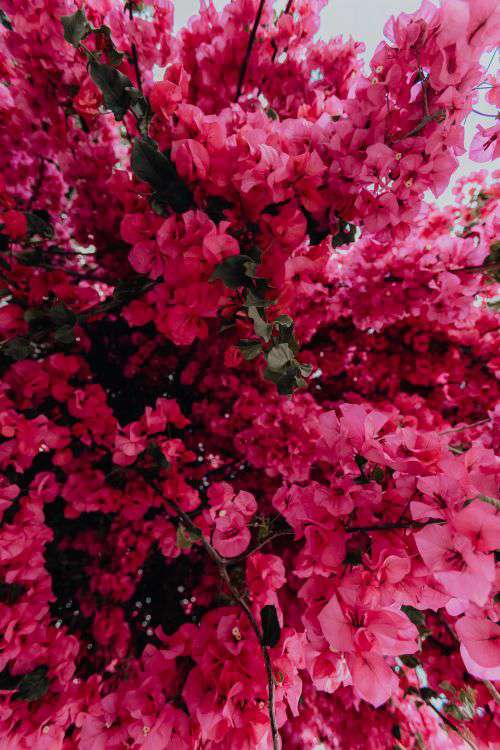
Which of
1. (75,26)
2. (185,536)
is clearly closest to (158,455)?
(185,536)

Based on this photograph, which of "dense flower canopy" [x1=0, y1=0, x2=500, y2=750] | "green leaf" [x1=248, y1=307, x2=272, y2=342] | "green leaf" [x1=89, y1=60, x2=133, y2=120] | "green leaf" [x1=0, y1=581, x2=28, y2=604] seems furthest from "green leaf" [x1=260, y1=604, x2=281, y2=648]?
"green leaf" [x1=89, y1=60, x2=133, y2=120]

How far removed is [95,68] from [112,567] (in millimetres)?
1662

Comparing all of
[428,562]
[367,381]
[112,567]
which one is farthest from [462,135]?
Answer: [112,567]

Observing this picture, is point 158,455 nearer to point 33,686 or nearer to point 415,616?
point 33,686

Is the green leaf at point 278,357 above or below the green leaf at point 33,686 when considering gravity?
above

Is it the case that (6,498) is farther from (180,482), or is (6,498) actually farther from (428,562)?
(428,562)

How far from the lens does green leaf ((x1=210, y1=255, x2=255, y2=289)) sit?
59cm

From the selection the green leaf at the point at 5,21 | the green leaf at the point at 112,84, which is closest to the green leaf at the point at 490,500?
the green leaf at the point at 112,84

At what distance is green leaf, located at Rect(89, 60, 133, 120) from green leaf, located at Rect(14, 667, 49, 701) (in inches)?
50.5

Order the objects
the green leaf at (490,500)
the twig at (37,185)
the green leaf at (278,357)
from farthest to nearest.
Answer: the twig at (37,185) < the green leaf at (278,357) < the green leaf at (490,500)

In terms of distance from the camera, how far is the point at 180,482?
1193mm

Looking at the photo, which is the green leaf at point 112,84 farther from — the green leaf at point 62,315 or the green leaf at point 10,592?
the green leaf at point 10,592

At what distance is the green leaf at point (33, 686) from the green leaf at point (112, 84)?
128 centimetres

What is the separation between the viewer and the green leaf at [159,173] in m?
0.58
